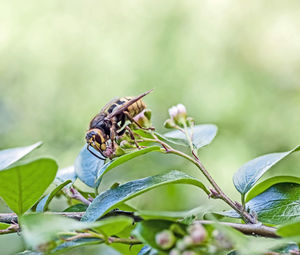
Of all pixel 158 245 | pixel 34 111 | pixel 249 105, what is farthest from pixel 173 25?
pixel 158 245

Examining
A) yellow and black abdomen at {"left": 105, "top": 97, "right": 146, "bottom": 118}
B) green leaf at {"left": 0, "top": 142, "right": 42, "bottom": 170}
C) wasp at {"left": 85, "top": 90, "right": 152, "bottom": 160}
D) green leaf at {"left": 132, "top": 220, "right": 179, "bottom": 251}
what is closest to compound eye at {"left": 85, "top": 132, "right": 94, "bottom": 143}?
→ wasp at {"left": 85, "top": 90, "right": 152, "bottom": 160}

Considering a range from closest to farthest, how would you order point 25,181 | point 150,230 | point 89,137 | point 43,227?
1. point 43,227
2. point 150,230
3. point 25,181
4. point 89,137

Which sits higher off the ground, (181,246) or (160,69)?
(181,246)

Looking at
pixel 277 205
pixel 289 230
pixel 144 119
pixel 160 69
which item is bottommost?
pixel 160 69

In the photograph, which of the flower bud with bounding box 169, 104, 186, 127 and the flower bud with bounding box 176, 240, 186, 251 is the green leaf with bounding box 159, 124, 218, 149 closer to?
the flower bud with bounding box 169, 104, 186, 127

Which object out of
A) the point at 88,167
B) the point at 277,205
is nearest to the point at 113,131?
the point at 88,167

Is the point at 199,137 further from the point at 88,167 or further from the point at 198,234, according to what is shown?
the point at 198,234

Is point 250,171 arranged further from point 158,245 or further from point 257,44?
point 257,44
